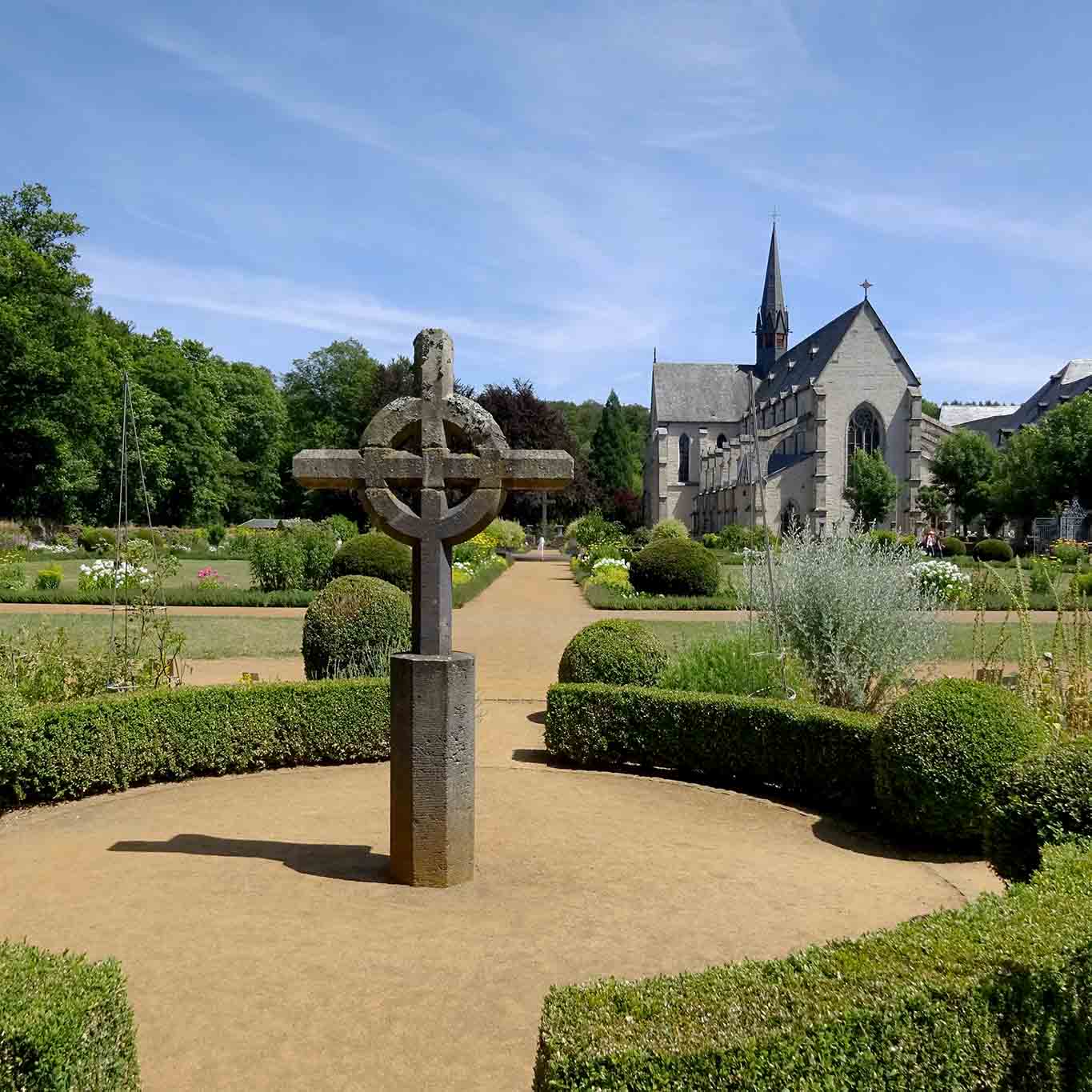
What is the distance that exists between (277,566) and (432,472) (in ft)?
62.1

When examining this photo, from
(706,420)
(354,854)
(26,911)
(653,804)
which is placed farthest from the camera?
(706,420)

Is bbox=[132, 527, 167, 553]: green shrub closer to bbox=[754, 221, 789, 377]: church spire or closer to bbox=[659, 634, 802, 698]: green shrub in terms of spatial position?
bbox=[659, 634, 802, 698]: green shrub

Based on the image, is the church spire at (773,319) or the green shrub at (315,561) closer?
the green shrub at (315,561)

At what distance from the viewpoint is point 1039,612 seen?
21578 mm

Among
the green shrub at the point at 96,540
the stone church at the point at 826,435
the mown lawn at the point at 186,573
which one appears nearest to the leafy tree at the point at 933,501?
the stone church at the point at 826,435

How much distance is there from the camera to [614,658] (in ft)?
30.2

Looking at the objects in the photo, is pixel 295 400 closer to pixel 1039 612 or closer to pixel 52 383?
pixel 52 383

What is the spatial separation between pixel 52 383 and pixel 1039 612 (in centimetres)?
3707

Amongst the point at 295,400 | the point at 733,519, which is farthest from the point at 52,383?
the point at 733,519

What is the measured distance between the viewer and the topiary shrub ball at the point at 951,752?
6031mm

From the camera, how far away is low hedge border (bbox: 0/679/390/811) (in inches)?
281

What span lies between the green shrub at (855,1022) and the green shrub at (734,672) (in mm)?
5668

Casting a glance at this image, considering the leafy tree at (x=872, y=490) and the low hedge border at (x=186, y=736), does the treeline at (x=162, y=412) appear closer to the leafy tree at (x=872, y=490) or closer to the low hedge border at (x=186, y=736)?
the leafy tree at (x=872, y=490)

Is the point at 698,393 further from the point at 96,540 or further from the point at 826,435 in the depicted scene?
the point at 96,540
